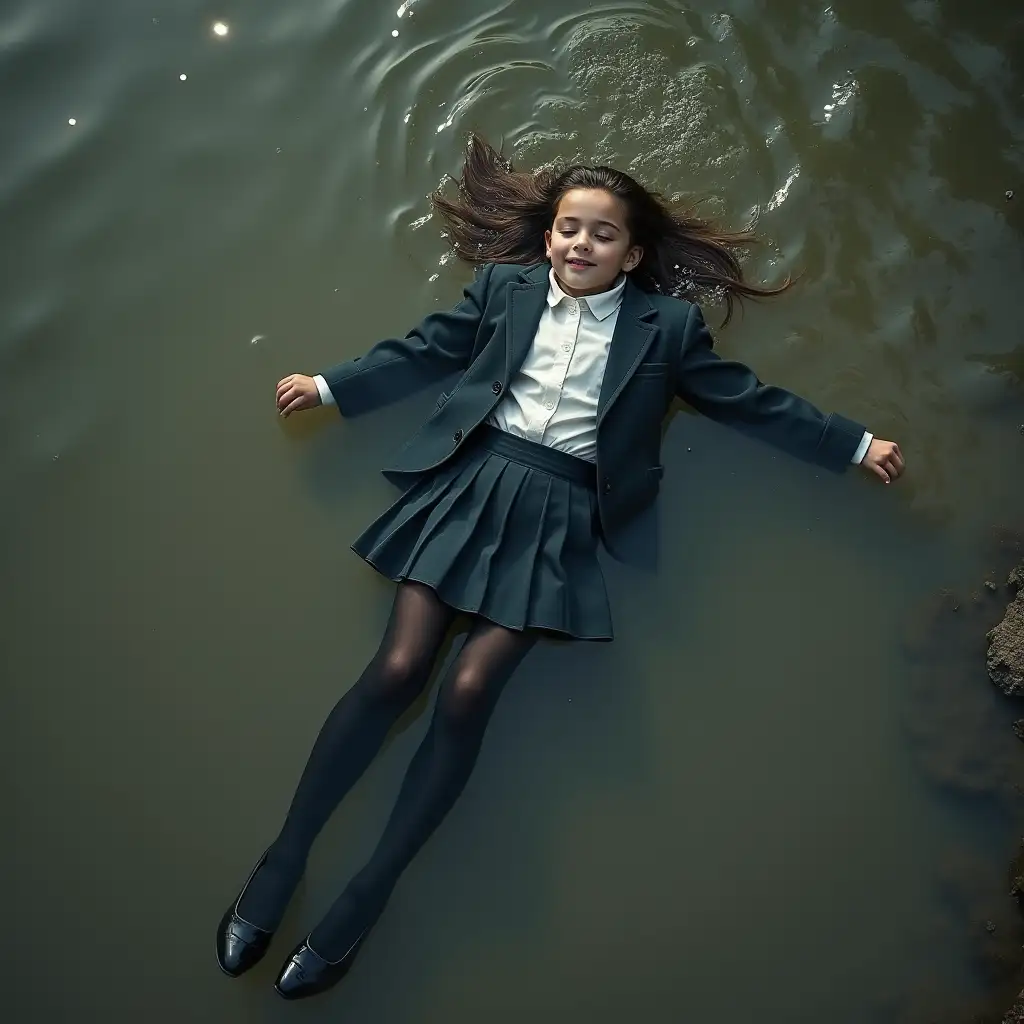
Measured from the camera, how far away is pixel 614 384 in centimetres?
266

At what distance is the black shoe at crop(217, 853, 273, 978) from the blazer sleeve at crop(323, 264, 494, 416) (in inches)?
50.7

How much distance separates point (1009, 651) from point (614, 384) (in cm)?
130

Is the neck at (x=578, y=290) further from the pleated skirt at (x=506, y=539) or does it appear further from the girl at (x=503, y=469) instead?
the pleated skirt at (x=506, y=539)

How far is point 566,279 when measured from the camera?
270 cm

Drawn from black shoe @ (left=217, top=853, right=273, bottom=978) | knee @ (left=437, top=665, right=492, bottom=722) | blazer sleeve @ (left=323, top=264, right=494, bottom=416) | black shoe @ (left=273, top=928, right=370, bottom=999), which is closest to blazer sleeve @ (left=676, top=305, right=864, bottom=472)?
blazer sleeve @ (left=323, top=264, right=494, bottom=416)

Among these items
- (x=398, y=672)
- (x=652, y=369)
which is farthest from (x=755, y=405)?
(x=398, y=672)

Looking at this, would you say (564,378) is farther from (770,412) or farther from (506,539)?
(770,412)

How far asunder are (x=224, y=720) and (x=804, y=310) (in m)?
2.00

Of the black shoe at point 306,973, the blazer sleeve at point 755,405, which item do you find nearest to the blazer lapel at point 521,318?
the blazer sleeve at point 755,405

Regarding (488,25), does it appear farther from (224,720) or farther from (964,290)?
(224,720)

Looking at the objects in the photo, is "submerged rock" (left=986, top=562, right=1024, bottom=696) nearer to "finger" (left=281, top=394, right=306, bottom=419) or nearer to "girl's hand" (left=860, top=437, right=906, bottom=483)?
"girl's hand" (left=860, top=437, right=906, bottom=483)

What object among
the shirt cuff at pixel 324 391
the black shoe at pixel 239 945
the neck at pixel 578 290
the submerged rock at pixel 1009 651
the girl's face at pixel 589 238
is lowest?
the black shoe at pixel 239 945

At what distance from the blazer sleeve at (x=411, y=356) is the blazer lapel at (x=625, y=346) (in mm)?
372

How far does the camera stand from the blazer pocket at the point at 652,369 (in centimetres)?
269
